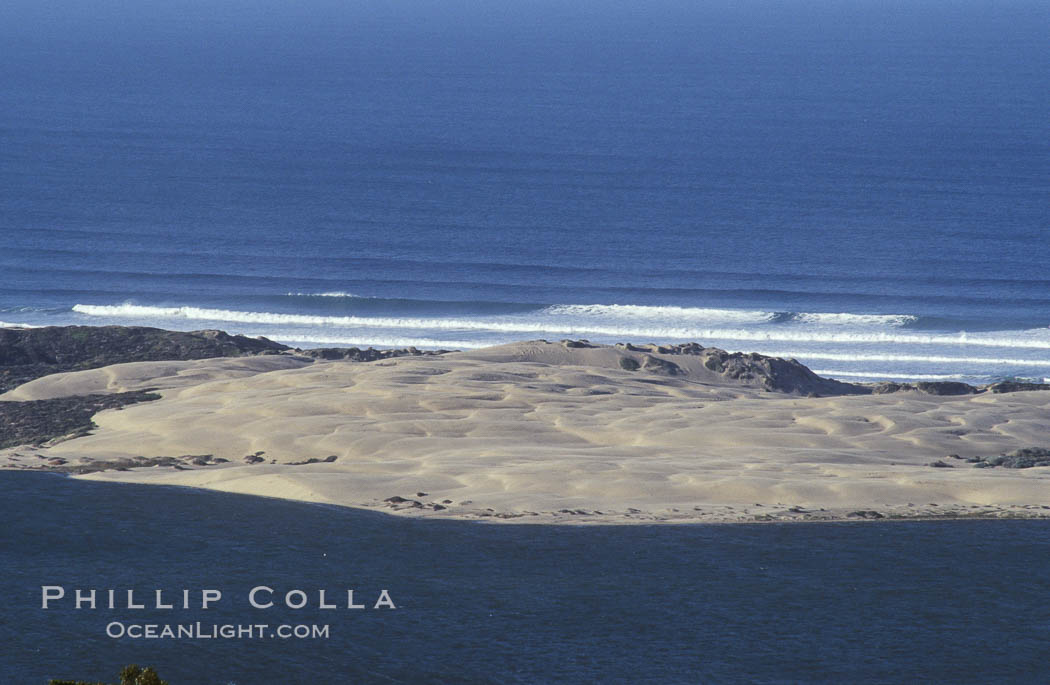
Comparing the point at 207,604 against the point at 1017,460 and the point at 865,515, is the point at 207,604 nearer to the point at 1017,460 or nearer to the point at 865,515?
the point at 865,515

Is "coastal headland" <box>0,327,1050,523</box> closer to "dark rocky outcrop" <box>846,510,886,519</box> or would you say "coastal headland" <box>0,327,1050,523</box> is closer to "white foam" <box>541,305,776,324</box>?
"dark rocky outcrop" <box>846,510,886,519</box>

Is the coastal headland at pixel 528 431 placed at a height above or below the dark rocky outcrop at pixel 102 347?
below

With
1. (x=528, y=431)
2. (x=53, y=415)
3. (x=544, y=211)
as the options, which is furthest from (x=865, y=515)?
(x=544, y=211)

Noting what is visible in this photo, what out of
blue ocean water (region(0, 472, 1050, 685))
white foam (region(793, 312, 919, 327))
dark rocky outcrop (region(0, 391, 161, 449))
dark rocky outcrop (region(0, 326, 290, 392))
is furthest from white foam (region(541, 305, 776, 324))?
blue ocean water (region(0, 472, 1050, 685))

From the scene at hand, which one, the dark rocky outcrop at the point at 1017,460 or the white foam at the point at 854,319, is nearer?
the dark rocky outcrop at the point at 1017,460

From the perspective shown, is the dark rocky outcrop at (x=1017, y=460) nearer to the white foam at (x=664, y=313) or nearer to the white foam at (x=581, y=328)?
the white foam at (x=581, y=328)

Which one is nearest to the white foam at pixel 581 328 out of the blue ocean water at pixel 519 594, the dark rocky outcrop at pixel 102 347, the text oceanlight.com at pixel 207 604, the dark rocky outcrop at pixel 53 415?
the dark rocky outcrop at pixel 102 347

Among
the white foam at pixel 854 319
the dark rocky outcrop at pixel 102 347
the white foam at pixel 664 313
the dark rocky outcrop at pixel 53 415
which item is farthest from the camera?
the white foam at pixel 664 313
